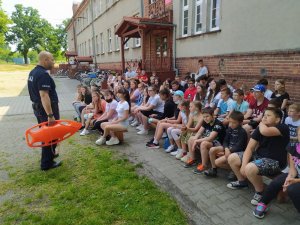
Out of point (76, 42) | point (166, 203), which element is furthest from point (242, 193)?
point (76, 42)

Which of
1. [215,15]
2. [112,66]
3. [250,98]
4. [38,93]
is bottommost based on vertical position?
[250,98]

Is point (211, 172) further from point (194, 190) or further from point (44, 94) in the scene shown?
point (44, 94)

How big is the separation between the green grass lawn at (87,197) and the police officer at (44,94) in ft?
1.15

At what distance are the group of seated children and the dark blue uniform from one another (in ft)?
4.87

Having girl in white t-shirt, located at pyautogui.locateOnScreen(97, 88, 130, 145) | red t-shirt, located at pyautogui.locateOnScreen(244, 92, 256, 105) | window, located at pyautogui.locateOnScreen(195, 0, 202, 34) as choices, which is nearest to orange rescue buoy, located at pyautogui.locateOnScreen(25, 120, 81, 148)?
girl in white t-shirt, located at pyautogui.locateOnScreen(97, 88, 130, 145)

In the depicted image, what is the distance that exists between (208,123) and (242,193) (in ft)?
4.21

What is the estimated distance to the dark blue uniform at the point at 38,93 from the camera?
4.30 meters

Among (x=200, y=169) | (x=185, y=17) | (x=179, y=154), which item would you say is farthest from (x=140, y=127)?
(x=185, y=17)

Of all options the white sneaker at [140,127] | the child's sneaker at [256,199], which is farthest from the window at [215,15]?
the child's sneaker at [256,199]

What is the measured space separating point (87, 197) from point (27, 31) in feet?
242

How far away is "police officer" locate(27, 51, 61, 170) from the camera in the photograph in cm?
430

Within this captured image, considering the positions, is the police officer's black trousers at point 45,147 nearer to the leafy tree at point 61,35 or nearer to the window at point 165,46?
the window at point 165,46

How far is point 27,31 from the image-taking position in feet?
219

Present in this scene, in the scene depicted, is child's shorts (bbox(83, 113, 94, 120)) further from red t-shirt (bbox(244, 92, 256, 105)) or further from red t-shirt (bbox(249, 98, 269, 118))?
red t-shirt (bbox(249, 98, 269, 118))
